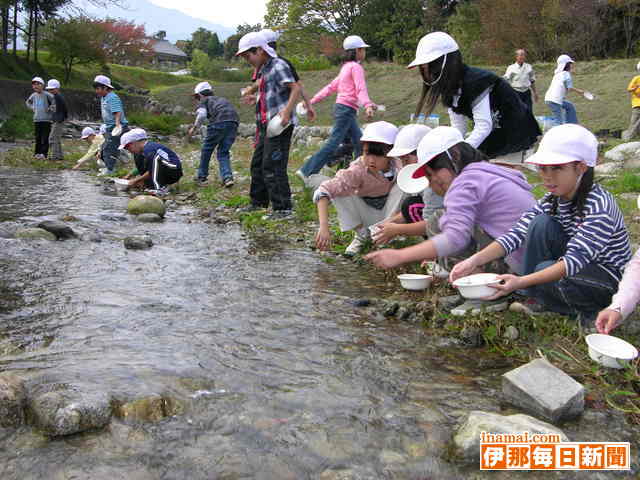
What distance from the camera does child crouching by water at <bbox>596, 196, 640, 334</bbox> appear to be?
8.46 ft

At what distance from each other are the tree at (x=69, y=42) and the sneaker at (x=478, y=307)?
34255 millimetres

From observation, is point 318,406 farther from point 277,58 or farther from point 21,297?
point 277,58

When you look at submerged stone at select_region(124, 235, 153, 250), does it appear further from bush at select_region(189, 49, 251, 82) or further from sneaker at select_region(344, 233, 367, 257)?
bush at select_region(189, 49, 251, 82)

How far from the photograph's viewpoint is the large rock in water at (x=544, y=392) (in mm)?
2307

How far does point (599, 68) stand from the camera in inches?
605

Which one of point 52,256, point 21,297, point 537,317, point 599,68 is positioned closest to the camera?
point 537,317

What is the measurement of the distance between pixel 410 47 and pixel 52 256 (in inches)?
1205

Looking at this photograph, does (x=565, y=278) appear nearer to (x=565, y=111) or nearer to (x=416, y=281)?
(x=416, y=281)

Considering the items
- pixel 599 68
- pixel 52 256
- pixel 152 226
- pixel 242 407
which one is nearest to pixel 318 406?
pixel 242 407

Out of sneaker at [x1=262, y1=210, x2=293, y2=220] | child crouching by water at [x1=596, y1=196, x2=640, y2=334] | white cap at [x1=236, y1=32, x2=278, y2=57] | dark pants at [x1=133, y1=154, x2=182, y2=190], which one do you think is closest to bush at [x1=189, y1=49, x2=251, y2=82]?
dark pants at [x1=133, y1=154, x2=182, y2=190]

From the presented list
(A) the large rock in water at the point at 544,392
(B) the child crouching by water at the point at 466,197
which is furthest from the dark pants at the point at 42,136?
(A) the large rock in water at the point at 544,392

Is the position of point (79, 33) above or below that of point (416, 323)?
above

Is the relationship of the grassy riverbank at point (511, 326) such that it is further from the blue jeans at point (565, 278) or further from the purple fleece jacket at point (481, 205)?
the purple fleece jacket at point (481, 205)

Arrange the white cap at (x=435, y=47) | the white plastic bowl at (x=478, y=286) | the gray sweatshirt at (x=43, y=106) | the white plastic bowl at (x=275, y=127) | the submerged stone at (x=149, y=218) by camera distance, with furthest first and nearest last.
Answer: the gray sweatshirt at (x=43, y=106) < the submerged stone at (x=149, y=218) < the white plastic bowl at (x=275, y=127) < the white cap at (x=435, y=47) < the white plastic bowl at (x=478, y=286)
